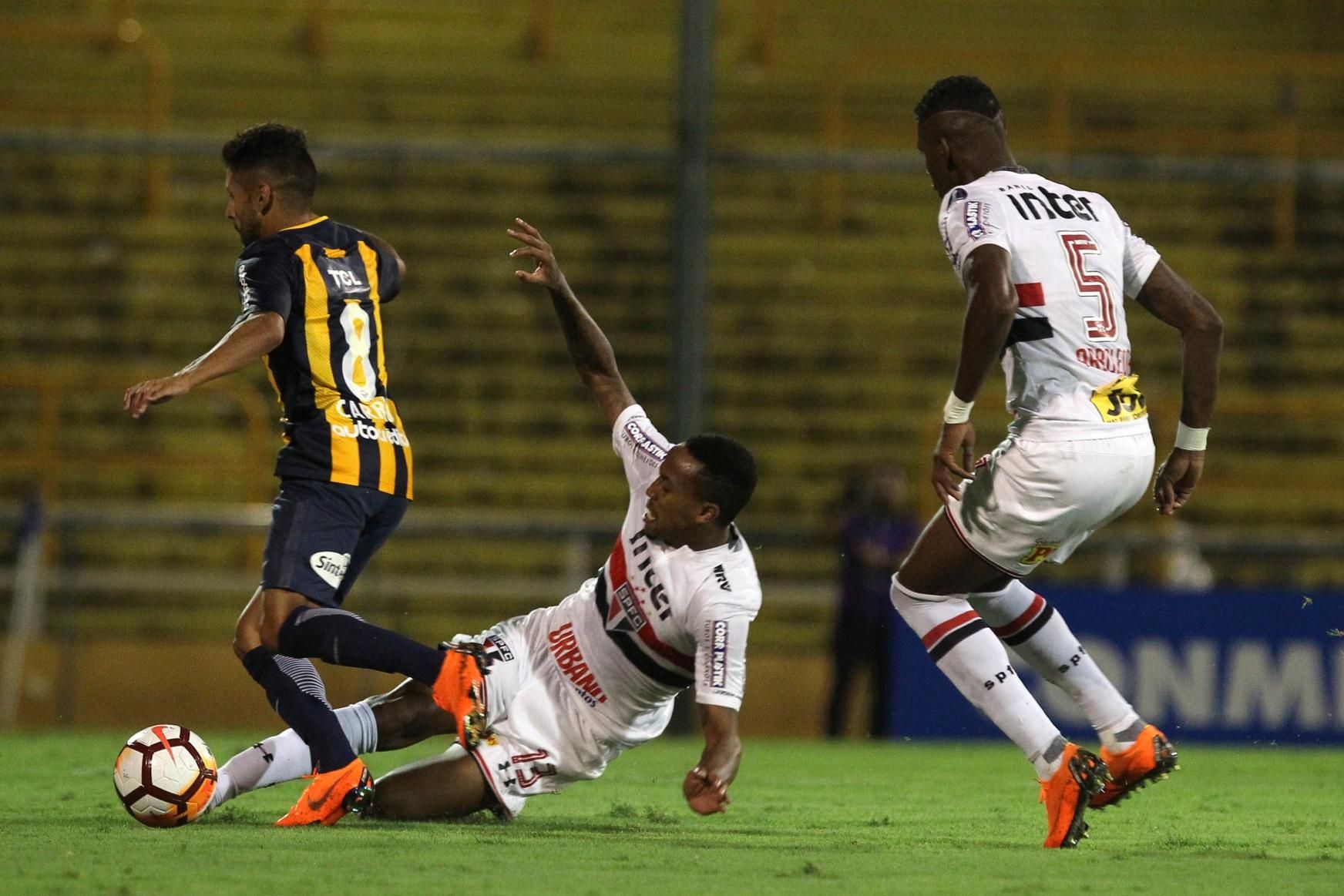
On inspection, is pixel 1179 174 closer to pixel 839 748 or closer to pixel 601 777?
pixel 839 748

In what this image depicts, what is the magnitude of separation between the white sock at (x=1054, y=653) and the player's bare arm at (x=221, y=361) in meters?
2.07

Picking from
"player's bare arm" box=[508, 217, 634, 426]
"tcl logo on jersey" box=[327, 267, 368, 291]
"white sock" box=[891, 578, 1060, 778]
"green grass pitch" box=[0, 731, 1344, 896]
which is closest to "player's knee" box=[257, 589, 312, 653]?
"green grass pitch" box=[0, 731, 1344, 896]

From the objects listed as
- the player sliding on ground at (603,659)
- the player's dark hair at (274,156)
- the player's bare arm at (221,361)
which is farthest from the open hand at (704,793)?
the player's dark hair at (274,156)

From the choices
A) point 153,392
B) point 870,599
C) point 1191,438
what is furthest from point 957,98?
point 870,599

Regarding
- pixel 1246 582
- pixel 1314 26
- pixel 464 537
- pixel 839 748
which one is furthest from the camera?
pixel 1314 26

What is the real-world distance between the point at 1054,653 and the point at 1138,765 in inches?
16.3

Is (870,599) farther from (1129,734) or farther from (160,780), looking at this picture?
(160,780)

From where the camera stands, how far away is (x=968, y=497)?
533 cm

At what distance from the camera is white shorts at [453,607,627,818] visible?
5469 mm

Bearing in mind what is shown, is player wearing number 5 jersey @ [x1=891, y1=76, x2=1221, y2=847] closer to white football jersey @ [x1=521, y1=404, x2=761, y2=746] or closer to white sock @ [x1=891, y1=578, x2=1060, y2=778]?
white sock @ [x1=891, y1=578, x2=1060, y2=778]

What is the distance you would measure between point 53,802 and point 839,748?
4.76 m

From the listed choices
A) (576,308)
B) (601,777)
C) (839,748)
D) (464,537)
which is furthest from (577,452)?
(576,308)

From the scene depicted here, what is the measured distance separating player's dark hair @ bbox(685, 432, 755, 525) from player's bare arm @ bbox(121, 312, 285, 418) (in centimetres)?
117

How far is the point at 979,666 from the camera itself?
5238mm
